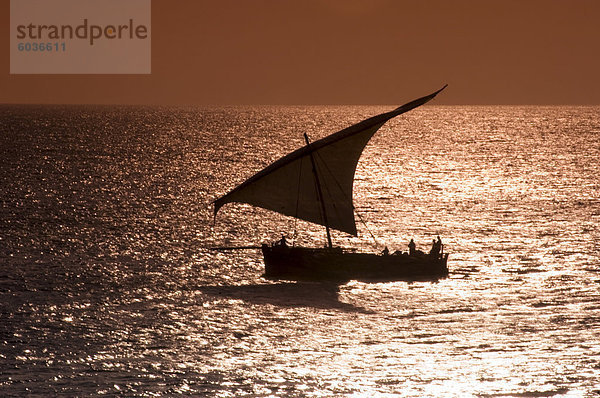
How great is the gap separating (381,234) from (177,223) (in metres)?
18.2

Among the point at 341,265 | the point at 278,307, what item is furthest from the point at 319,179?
the point at 278,307

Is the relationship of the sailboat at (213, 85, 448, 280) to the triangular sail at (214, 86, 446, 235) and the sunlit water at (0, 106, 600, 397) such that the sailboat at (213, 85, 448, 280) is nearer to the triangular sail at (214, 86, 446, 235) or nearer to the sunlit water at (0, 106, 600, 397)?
the triangular sail at (214, 86, 446, 235)

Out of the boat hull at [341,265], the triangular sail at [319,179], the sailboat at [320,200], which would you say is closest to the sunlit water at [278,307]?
the boat hull at [341,265]

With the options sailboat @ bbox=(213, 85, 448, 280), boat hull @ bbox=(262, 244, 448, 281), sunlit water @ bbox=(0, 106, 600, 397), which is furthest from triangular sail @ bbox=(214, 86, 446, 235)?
sunlit water @ bbox=(0, 106, 600, 397)

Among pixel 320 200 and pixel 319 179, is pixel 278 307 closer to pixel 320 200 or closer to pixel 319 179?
pixel 320 200

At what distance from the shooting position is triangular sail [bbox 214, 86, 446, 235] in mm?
57219

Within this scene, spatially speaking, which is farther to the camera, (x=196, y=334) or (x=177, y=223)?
(x=177, y=223)

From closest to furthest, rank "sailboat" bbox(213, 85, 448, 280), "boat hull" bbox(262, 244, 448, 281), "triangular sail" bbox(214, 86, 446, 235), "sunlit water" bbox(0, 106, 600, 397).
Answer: "sunlit water" bbox(0, 106, 600, 397) → "triangular sail" bbox(214, 86, 446, 235) → "sailboat" bbox(213, 85, 448, 280) → "boat hull" bbox(262, 244, 448, 281)

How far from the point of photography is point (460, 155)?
197375mm

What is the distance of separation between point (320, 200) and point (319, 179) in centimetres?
129

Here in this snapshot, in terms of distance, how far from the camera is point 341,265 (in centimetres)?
5812

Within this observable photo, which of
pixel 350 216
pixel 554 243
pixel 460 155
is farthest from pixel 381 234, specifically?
pixel 460 155

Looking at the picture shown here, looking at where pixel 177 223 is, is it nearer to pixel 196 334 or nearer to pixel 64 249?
pixel 64 249

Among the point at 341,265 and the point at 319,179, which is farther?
the point at 319,179
